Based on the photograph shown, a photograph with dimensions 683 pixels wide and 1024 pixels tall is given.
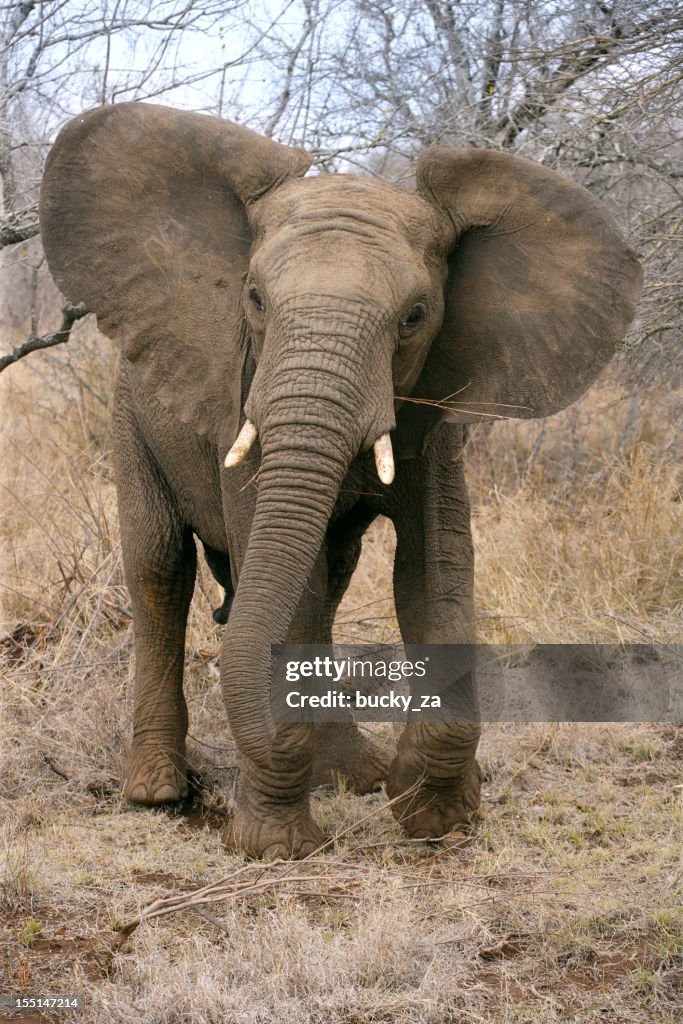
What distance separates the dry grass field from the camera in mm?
3400

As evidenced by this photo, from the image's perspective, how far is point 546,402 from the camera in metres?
4.49

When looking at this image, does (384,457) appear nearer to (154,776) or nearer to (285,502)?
(285,502)

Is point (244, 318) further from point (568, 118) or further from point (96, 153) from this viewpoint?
point (568, 118)

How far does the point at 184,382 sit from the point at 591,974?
228 centimetres

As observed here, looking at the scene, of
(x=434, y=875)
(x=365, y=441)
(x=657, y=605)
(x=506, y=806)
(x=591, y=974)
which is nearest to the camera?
(x=591, y=974)

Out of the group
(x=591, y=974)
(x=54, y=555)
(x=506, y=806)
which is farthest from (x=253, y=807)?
(x=54, y=555)

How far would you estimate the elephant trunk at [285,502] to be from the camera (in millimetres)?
3689

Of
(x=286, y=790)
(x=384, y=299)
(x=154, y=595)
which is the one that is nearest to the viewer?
(x=384, y=299)

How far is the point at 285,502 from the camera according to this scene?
12.3 feet

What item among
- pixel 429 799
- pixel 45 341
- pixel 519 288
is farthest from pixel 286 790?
pixel 45 341

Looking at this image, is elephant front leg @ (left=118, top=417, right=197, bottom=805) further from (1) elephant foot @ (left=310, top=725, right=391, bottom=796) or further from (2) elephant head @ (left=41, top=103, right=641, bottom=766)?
(2) elephant head @ (left=41, top=103, right=641, bottom=766)

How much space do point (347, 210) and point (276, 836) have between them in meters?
2.03

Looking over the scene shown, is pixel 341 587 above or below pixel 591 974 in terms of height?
above

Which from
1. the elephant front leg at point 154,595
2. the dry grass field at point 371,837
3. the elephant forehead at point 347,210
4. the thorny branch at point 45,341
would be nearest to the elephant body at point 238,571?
the elephant front leg at point 154,595
